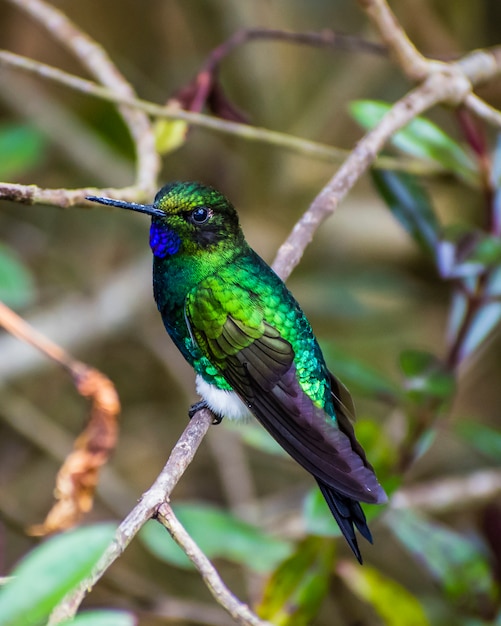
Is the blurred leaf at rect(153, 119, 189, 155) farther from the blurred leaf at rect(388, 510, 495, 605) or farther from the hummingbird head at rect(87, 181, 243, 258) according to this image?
the blurred leaf at rect(388, 510, 495, 605)

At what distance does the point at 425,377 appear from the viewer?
7.53 ft

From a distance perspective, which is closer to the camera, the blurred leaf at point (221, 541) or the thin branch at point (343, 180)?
the thin branch at point (343, 180)

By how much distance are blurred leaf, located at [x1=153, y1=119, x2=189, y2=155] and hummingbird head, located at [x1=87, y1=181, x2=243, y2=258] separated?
0.78ft

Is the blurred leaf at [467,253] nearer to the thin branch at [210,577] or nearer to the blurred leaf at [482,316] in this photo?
the blurred leaf at [482,316]

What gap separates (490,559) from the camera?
259cm

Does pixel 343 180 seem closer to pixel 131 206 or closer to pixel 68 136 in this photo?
pixel 131 206

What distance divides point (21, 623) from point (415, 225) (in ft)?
5.52

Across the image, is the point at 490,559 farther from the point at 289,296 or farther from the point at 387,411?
the point at 387,411

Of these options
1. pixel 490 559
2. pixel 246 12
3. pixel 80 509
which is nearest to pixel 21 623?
pixel 80 509

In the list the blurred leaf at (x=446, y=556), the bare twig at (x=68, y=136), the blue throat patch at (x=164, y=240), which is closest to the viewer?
the blue throat patch at (x=164, y=240)

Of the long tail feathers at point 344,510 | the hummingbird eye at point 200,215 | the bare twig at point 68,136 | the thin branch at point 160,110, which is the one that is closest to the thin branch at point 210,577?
the long tail feathers at point 344,510

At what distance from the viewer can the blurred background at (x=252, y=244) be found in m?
3.49

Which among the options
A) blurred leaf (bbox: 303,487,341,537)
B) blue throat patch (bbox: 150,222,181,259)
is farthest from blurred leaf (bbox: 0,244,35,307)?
blurred leaf (bbox: 303,487,341,537)

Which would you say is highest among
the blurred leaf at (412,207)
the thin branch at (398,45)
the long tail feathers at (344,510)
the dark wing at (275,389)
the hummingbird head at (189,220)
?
the thin branch at (398,45)
